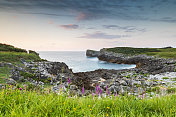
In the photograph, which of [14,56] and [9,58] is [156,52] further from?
[9,58]

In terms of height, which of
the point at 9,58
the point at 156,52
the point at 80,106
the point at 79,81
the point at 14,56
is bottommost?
the point at 79,81

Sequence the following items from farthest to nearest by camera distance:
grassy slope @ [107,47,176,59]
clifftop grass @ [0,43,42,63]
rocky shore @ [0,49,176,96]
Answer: grassy slope @ [107,47,176,59]
clifftop grass @ [0,43,42,63]
rocky shore @ [0,49,176,96]

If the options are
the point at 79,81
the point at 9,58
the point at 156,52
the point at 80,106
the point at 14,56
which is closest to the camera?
the point at 80,106

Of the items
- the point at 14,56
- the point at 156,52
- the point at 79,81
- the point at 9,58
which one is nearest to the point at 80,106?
the point at 79,81

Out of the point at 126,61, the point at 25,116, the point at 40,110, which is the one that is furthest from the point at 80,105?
the point at 126,61

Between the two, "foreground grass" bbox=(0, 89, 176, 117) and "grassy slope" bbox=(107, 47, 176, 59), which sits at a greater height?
"grassy slope" bbox=(107, 47, 176, 59)

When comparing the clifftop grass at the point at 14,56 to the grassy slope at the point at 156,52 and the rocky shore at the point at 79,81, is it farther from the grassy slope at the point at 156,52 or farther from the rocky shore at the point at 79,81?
the grassy slope at the point at 156,52

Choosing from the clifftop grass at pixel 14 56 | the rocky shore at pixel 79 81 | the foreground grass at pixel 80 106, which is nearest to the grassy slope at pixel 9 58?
the clifftop grass at pixel 14 56

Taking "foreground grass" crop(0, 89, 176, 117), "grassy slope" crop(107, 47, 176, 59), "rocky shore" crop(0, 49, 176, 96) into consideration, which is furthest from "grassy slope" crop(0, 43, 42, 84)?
"grassy slope" crop(107, 47, 176, 59)

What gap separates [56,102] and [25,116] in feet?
2.85

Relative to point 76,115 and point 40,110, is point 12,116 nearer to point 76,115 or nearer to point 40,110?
point 40,110

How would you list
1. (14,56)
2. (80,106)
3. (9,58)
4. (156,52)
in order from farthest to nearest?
1. (156,52)
2. (14,56)
3. (9,58)
4. (80,106)

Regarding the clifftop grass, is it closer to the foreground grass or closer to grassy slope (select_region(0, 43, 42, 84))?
grassy slope (select_region(0, 43, 42, 84))

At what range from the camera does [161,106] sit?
367cm
